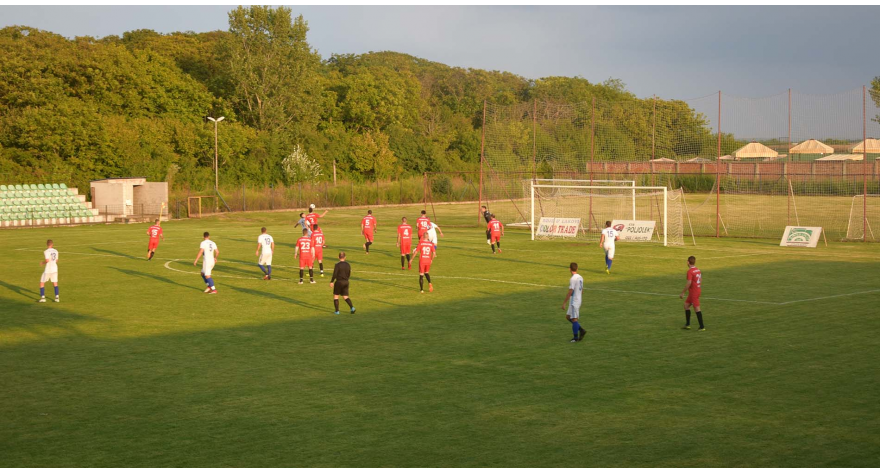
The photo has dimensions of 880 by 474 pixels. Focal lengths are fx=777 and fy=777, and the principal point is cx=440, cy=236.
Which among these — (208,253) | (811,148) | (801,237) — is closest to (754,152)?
(811,148)

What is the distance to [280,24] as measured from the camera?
82250 mm

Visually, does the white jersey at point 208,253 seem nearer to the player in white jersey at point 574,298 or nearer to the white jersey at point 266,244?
the white jersey at point 266,244

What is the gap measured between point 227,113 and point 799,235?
60.5 meters

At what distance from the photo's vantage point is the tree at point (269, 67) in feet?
266

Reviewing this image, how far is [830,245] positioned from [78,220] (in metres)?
46.4

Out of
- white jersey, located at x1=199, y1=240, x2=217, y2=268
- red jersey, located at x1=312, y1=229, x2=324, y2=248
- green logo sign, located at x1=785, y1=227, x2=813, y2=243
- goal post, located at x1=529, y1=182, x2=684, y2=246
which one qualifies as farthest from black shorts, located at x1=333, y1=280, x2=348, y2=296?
green logo sign, located at x1=785, y1=227, x2=813, y2=243

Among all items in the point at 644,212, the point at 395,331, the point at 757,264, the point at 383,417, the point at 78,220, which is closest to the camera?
the point at 383,417

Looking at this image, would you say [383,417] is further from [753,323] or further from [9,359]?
[753,323]

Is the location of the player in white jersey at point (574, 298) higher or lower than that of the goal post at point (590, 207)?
lower

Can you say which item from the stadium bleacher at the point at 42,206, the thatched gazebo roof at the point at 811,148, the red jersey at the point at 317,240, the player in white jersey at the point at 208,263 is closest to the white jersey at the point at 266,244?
the red jersey at the point at 317,240

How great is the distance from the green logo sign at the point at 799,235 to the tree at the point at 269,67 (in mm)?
58861

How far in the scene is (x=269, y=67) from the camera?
8206 centimetres

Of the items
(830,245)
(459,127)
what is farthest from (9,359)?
(459,127)

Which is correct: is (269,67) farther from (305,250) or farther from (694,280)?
(694,280)
